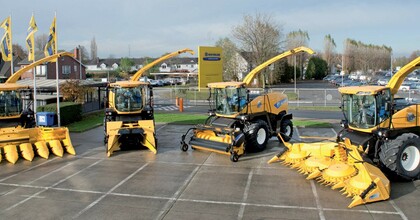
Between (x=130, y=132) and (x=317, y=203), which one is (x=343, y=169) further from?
(x=130, y=132)

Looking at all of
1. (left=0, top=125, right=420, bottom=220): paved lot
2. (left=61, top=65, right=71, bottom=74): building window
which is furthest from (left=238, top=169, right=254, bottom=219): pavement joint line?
(left=61, top=65, right=71, bottom=74): building window

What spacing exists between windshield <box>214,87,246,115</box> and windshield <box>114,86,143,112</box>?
3630 millimetres

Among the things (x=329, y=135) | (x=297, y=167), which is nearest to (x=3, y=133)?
(x=297, y=167)

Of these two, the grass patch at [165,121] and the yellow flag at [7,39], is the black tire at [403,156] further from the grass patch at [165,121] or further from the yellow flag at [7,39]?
the yellow flag at [7,39]

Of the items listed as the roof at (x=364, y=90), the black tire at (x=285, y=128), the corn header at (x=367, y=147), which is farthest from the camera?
the black tire at (x=285, y=128)

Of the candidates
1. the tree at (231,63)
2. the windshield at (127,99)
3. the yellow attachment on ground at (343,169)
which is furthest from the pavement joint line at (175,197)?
the tree at (231,63)

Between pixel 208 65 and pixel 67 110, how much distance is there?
2536cm

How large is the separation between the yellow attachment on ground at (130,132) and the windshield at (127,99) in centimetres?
177

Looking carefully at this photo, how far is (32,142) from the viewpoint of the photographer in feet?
46.2

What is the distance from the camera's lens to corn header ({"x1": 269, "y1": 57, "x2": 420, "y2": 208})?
31.8 ft

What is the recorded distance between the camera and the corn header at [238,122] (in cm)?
1353

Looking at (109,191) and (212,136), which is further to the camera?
(212,136)

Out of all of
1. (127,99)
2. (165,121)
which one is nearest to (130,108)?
(127,99)

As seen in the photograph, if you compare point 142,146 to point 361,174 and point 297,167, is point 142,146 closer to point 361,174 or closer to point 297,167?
point 297,167
